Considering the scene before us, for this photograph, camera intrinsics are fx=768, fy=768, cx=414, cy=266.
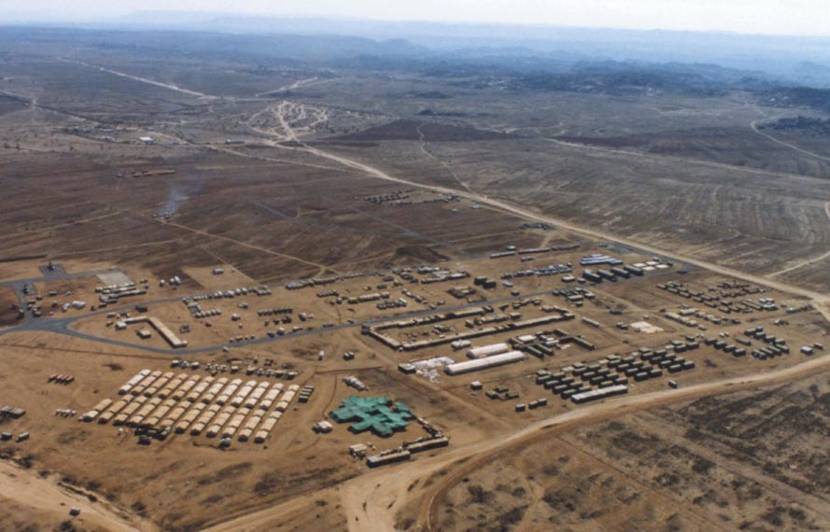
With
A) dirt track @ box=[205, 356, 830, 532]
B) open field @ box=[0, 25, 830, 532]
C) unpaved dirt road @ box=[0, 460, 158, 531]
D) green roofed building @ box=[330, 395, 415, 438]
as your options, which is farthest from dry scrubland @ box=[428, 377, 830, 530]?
unpaved dirt road @ box=[0, 460, 158, 531]

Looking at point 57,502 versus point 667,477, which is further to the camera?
point 667,477

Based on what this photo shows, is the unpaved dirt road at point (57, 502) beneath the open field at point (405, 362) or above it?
beneath

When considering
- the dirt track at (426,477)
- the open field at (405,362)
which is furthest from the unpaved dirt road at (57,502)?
the dirt track at (426,477)

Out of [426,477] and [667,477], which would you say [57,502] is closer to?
[426,477]

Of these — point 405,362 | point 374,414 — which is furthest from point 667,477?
point 405,362

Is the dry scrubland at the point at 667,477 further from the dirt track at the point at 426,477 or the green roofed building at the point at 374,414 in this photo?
the green roofed building at the point at 374,414

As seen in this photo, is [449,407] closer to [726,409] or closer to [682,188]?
[726,409]
